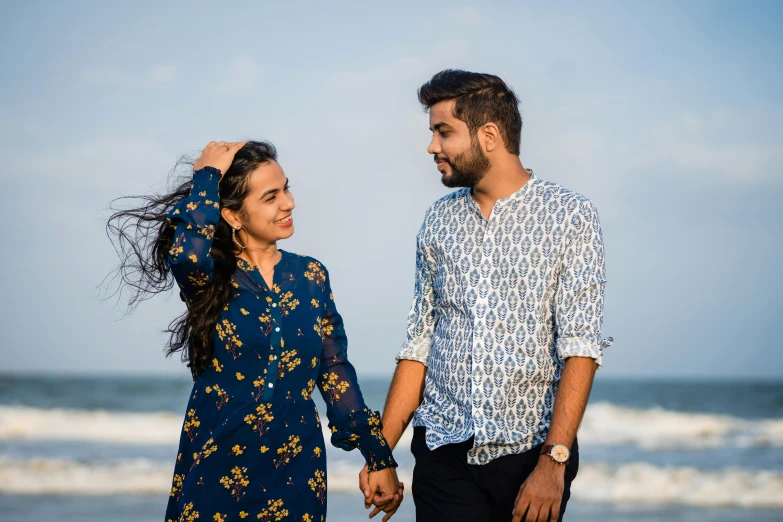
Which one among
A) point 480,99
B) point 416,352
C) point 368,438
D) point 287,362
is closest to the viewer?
point 287,362

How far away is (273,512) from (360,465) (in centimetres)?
749

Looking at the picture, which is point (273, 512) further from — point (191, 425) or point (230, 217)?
point (230, 217)

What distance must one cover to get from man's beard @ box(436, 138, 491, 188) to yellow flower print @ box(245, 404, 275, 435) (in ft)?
3.81

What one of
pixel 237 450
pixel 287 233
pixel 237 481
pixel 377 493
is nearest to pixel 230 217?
pixel 287 233

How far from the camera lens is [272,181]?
347 centimetres

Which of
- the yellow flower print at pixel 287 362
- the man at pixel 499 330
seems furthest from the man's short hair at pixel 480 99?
the yellow flower print at pixel 287 362

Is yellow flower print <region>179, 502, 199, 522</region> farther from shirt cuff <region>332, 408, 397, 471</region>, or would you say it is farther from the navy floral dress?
shirt cuff <region>332, 408, 397, 471</region>

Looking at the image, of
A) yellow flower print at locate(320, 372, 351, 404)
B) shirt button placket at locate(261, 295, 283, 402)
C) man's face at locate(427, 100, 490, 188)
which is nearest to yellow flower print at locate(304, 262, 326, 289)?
shirt button placket at locate(261, 295, 283, 402)

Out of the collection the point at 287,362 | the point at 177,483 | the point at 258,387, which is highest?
the point at 287,362

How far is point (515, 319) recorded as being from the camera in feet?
11.3

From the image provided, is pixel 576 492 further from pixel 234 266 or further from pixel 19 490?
pixel 234 266

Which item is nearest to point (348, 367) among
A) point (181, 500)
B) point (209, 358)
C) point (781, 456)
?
point (209, 358)

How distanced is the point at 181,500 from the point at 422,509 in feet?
3.16

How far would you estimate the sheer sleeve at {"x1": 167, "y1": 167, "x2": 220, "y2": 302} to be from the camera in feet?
10.3
